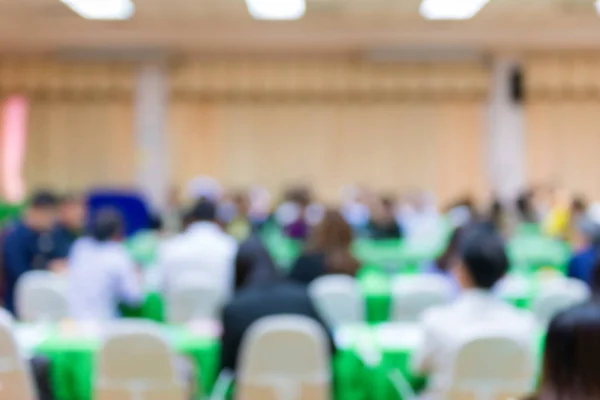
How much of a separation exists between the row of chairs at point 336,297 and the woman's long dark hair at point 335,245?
0.27 ft

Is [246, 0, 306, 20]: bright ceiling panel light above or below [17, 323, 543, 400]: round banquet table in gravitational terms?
above

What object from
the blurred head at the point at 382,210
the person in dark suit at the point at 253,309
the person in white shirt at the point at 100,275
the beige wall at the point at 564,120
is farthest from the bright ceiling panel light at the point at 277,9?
the person in dark suit at the point at 253,309

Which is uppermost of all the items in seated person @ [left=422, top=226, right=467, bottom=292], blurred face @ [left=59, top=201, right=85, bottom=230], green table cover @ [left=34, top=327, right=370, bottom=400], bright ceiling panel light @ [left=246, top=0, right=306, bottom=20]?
bright ceiling panel light @ [left=246, top=0, right=306, bottom=20]

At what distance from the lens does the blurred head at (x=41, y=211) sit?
23.8 ft

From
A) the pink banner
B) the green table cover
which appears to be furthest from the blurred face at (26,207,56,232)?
the pink banner

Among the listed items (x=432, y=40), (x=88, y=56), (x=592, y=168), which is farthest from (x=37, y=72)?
(x=592, y=168)

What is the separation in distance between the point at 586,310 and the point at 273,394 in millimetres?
2317

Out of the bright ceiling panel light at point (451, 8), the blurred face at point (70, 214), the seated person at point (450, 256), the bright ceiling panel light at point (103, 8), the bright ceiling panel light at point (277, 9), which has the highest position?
the bright ceiling panel light at point (103, 8)

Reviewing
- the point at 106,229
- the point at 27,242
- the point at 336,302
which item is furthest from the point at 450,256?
the point at 27,242

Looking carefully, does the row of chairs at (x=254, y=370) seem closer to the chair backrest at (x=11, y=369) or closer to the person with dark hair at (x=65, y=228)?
the chair backrest at (x=11, y=369)

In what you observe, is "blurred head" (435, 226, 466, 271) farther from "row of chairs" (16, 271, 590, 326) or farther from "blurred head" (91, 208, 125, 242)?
"blurred head" (91, 208, 125, 242)

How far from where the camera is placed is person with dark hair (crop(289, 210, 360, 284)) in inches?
→ 259

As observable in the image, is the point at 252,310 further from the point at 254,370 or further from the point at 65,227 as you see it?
the point at 65,227

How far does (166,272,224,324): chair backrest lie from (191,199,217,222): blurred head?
1.81 ft
